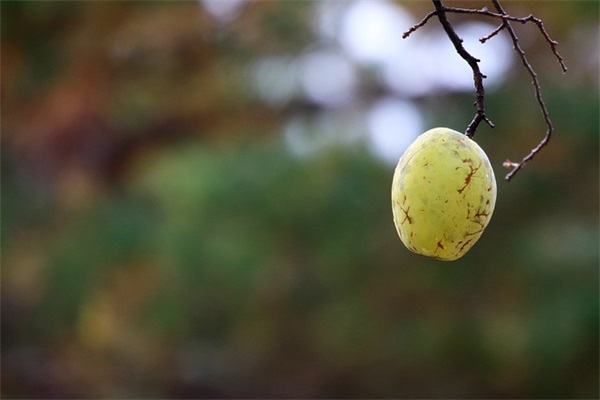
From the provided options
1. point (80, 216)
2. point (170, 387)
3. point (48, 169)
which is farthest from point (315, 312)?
point (48, 169)

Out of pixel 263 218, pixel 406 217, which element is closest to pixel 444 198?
pixel 406 217

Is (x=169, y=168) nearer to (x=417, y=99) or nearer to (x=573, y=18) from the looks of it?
(x=417, y=99)

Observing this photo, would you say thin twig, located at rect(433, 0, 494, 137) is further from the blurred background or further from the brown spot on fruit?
the blurred background

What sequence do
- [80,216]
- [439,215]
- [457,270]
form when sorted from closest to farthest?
1. [439,215]
2. [457,270]
3. [80,216]

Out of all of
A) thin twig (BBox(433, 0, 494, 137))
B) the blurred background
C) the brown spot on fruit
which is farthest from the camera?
the blurred background

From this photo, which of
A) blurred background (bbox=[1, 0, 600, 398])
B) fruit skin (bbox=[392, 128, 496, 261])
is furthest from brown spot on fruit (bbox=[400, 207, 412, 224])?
blurred background (bbox=[1, 0, 600, 398])

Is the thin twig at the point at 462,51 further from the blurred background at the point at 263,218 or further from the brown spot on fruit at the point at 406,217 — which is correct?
the blurred background at the point at 263,218
